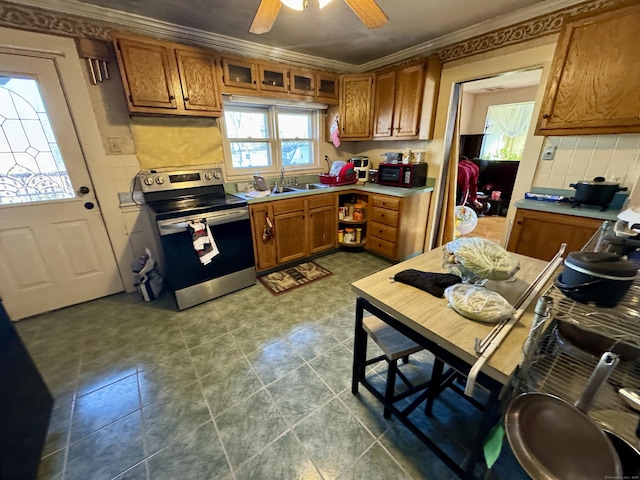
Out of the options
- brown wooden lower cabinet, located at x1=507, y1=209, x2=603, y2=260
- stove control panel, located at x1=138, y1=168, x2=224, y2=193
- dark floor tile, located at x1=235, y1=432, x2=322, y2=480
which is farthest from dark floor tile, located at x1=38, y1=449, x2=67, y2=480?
brown wooden lower cabinet, located at x1=507, y1=209, x2=603, y2=260

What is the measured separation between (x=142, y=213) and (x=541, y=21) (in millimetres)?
4011

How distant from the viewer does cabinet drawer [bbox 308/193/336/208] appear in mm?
3084

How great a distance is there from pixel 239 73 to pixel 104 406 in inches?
115

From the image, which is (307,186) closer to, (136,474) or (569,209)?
(569,209)

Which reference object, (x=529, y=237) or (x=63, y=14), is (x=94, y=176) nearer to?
(x=63, y=14)

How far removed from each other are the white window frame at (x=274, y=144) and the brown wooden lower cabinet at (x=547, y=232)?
2.53m

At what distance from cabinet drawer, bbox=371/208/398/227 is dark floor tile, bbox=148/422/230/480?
2515mm

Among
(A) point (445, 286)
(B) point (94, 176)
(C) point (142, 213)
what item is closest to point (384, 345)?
(A) point (445, 286)

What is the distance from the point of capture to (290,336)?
205cm

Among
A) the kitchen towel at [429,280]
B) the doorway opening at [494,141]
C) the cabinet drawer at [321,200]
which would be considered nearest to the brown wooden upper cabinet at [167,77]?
the cabinet drawer at [321,200]

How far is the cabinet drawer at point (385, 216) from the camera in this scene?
2990 millimetres

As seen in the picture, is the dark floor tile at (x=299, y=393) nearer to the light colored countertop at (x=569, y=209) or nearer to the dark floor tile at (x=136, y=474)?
the dark floor tile at (x=136, y=474)

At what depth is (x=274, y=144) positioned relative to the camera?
3357 mm

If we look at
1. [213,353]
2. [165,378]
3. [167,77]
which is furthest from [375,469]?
[167,77]
